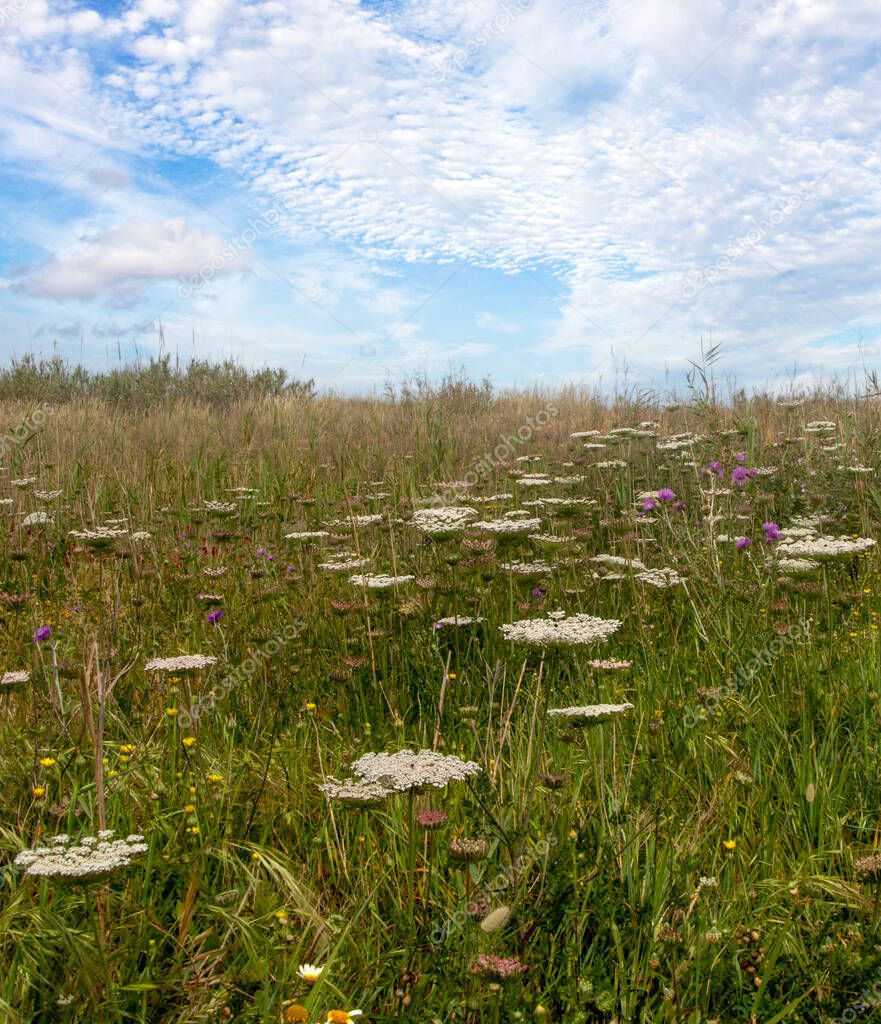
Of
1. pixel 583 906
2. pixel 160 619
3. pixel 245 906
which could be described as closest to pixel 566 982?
pixel 583 906

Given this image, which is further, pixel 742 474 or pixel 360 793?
pixel 742 474

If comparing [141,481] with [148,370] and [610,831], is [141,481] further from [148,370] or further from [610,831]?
[148,370]

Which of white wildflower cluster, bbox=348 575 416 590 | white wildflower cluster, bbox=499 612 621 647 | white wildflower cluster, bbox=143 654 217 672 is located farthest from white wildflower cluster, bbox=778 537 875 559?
white wildflower cluster, bbox=143 654 217 672

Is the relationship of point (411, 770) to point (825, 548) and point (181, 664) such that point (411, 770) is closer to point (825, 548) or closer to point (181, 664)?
point (181, 664)

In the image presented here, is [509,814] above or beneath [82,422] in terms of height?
beneath

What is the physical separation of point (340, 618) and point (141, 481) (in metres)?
4.60

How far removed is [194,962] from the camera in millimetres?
1854

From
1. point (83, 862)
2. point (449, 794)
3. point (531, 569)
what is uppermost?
point (531, 569)

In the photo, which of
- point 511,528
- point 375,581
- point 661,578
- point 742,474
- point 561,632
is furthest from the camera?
point 742,474

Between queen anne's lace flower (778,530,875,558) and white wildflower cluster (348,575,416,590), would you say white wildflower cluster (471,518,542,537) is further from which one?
queen anne's lace flower (778,530,875,558)

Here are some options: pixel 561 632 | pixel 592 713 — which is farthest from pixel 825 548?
pixel 592 713

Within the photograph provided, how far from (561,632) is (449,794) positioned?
602 millimetres

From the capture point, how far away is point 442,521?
3.53 m

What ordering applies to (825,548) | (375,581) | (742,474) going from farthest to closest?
(742,474) < (375,581) < (825,548)
